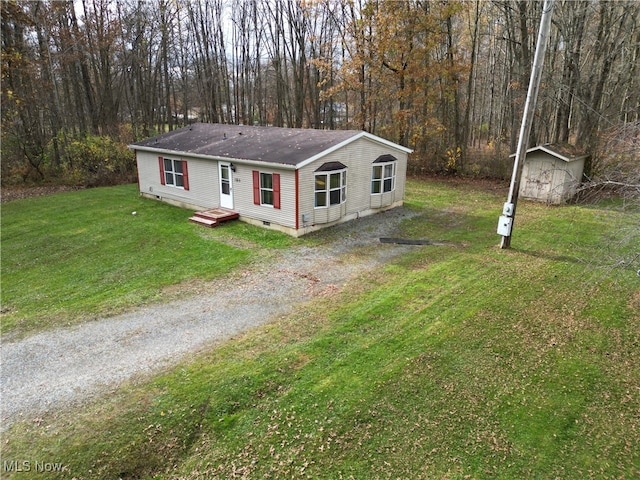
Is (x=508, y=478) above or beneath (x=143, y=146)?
beneath

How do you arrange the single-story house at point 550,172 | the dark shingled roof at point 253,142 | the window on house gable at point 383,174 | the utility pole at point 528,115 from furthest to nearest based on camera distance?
the single-story house at point 550,172 < the window on house gable at point 383,174 < the dark shingled roof at point 253,142 < the utility pole at point 528,115

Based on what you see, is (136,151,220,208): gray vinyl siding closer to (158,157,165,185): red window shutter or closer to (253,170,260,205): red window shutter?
(158,157,165,185): red window shutter

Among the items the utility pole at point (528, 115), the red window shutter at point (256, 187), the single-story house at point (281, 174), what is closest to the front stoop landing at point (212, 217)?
the single-story house at point (281, 174)

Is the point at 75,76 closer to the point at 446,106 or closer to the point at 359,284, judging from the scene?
the point at 446,106

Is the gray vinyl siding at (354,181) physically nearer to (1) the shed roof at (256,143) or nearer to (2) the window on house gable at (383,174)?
(2) the window on house gable at (383,174)

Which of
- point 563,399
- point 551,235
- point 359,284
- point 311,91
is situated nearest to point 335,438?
point 563,399
